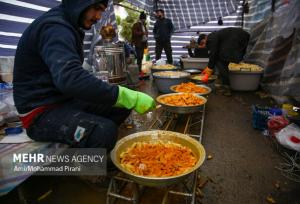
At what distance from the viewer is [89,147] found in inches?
75.2

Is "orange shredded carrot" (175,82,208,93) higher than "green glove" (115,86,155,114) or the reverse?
the reverse

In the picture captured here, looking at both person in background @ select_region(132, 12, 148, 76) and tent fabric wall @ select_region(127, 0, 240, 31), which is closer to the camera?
person in background @ select_region(132, 12, 148, 76)

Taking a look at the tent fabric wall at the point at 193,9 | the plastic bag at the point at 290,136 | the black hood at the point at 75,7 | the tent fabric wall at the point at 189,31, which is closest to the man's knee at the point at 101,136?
the black hood at the point at 75,7

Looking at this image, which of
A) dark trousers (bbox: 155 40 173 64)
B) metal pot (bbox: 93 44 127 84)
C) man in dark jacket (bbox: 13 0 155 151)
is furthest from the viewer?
dark trousers (bbox: 155 40 173 64)

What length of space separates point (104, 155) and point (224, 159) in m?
Result: 1.63

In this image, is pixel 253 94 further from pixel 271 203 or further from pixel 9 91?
pixel 9 91

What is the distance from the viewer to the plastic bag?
2.65m

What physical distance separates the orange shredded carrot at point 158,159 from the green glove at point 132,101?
0.39m

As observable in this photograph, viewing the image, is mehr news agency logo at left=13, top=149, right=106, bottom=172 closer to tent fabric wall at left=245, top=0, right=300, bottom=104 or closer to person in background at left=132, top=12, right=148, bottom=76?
tent fabric wall at left=245, top=0, right=300, bottom=104

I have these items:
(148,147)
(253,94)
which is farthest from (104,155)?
(253,94)

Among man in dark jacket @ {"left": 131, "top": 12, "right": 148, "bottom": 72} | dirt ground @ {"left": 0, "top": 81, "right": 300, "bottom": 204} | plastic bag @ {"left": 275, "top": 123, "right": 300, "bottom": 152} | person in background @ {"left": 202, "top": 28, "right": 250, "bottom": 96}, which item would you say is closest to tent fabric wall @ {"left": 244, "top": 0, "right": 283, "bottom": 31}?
person in background @ {"left": 202, "top": 28, "right": 250, "bottom": 96}

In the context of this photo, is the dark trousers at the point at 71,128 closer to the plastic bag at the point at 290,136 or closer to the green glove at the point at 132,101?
the green glove at the point at 132,101

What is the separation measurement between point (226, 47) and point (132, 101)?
4.44 meters

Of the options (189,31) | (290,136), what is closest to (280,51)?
(290,136)
